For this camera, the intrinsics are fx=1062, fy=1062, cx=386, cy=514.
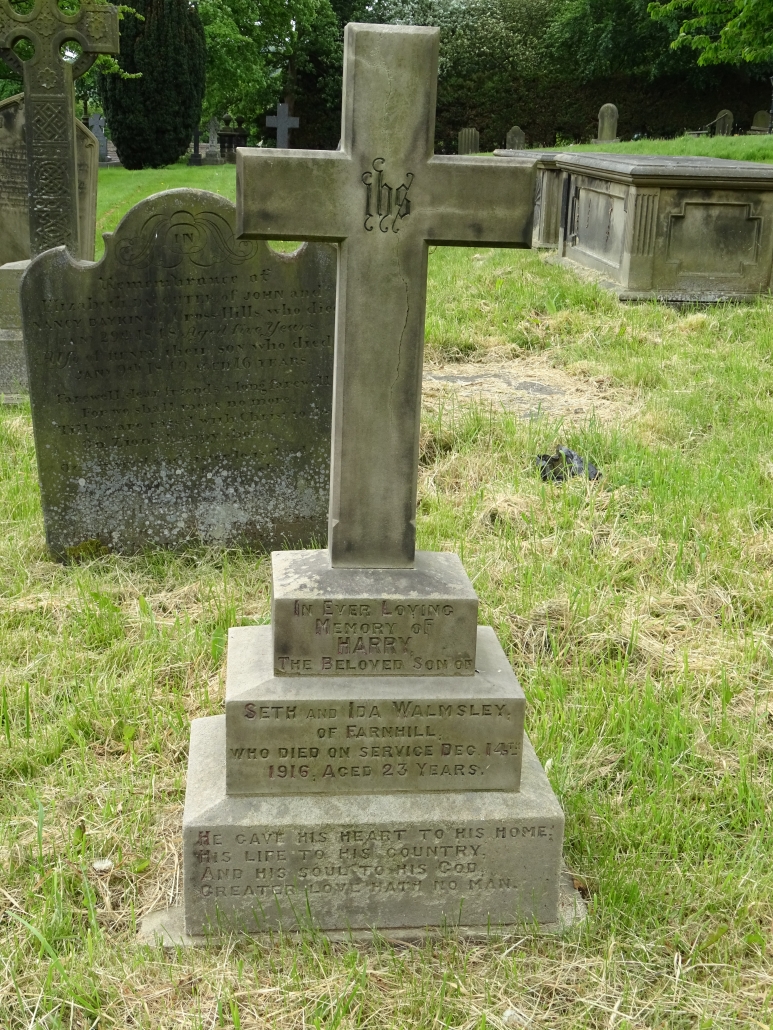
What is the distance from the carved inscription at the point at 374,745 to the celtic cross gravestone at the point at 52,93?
17.9 feet

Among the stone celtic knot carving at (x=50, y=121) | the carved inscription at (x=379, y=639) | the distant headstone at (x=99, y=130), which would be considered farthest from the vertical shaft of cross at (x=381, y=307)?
the distant headstone at (x=99, y=130)

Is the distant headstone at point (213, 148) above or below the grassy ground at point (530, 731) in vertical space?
above

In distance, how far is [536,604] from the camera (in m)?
4.04

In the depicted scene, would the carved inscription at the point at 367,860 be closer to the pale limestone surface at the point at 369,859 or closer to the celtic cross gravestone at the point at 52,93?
the pale limestone surface at the point at 369,859

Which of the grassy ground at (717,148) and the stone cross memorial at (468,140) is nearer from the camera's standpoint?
the grassy ground at (717,148)

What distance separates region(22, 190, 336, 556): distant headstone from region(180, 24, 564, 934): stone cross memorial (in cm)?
211

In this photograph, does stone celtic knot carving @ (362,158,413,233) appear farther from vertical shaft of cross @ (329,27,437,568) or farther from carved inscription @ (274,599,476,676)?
carved inscription @ (274,599,476,676)

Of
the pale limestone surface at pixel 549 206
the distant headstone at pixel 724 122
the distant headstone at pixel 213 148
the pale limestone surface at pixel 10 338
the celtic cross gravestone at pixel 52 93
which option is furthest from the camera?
the distant headstone at pixel 213 148

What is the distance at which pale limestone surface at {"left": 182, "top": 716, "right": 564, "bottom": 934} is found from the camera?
2535 mm

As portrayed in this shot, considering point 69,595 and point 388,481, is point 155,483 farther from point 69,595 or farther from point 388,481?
point 388,481

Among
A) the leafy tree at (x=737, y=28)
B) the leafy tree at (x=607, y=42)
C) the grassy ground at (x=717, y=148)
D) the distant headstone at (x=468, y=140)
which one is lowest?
the grassy ground at (x=717, y=148)

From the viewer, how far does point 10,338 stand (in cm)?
718

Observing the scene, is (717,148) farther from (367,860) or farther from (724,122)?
(724,122)

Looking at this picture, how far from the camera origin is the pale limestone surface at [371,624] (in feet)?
8.41
